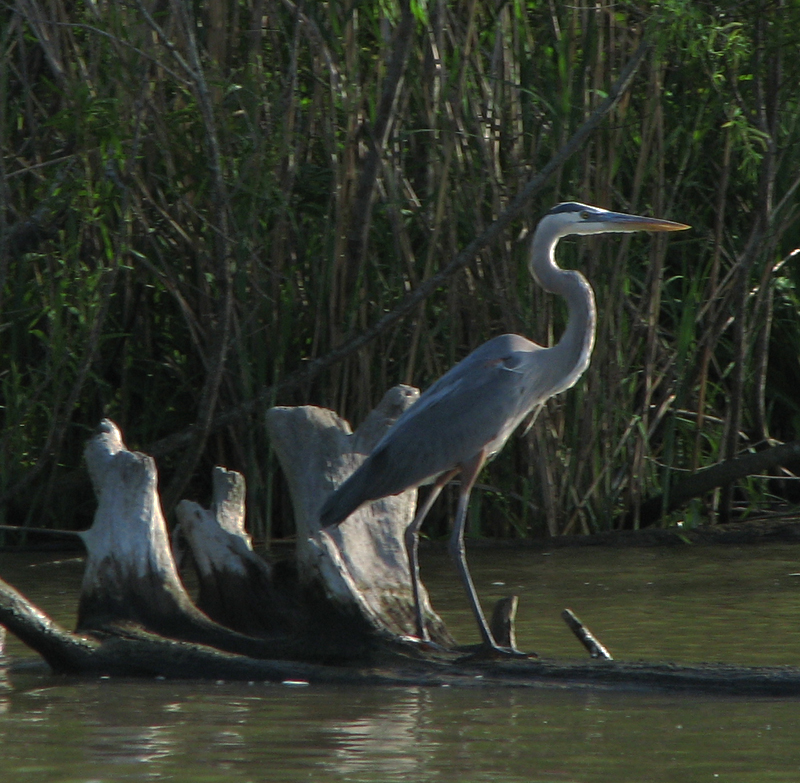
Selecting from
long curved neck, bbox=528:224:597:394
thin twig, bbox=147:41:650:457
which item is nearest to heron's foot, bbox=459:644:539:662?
long curved neck, bbox=528:224:597:394

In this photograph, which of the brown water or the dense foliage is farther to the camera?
the dense foliage

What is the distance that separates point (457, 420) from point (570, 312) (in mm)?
668

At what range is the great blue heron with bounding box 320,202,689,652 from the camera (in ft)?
13.9

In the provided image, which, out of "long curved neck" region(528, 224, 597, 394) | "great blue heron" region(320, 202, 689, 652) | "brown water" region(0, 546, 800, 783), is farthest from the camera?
"long curved neck" region(528, 224, 597, 394)

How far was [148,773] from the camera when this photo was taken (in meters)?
3.02

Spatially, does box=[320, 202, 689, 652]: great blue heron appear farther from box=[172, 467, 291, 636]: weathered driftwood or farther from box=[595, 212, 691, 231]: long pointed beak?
box=[172, 467, 291, 636]: weathered driftwood

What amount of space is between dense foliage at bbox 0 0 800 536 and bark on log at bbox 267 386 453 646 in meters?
1.47

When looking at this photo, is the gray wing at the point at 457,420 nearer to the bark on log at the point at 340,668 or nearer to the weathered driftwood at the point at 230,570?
the weathered driftwood at the point at 230,570

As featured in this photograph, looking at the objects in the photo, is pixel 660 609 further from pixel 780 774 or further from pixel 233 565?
pixel 780 774

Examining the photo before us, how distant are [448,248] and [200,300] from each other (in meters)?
1.12

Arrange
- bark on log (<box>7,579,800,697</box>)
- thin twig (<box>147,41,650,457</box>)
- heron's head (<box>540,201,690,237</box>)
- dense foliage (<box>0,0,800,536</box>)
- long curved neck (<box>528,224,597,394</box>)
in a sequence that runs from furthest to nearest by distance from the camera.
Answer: dense foliage (<box>0,0,800,536</box>) < thin twig (<box>147,41,650,457</box>) < heron's head (<box>540,201,690,237</box>) < long curved neck (<box>528,224,597,394</box>) < bark on log (<box>7,579,800,697</box>)

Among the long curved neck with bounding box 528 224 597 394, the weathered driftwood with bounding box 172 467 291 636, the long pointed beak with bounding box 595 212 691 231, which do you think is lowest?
the weathered driftwood with bounding box 172 467 291 636

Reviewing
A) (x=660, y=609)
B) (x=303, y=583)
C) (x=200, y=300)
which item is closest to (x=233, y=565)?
(x=303, y=583)

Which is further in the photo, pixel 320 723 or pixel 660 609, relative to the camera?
pixel 660 609
